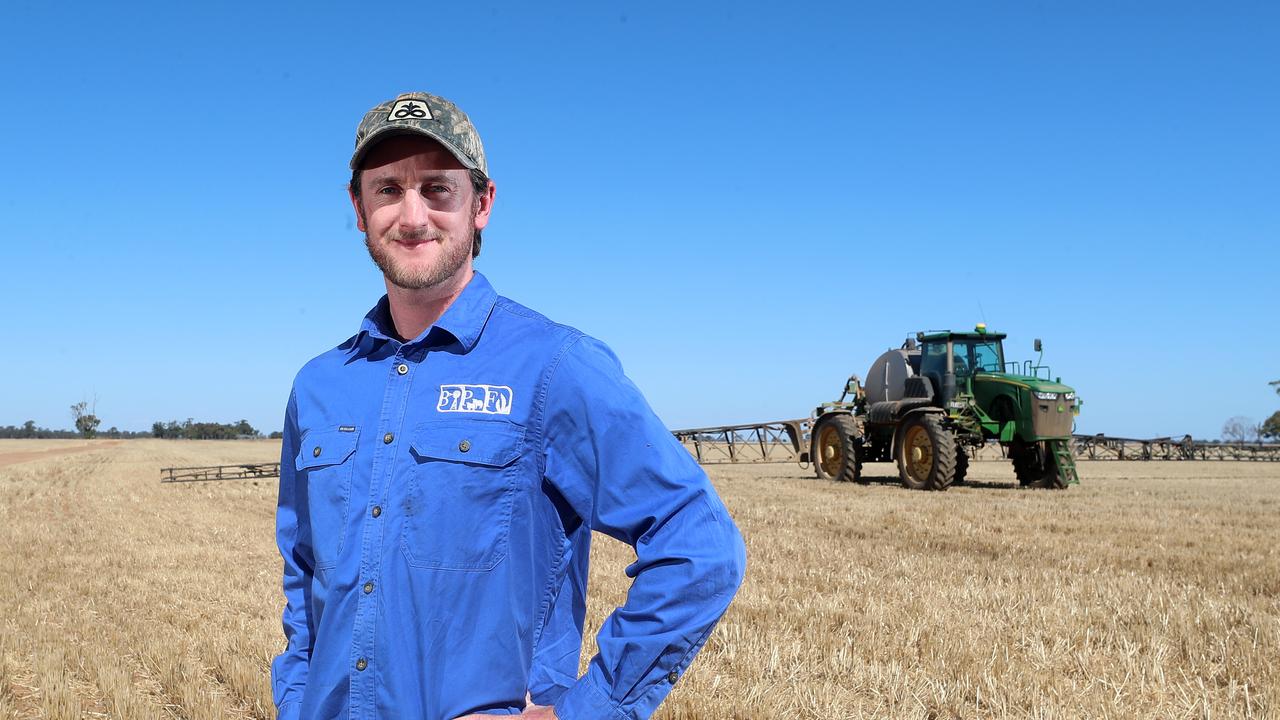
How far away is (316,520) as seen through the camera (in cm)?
202

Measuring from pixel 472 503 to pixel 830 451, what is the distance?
20.5 m

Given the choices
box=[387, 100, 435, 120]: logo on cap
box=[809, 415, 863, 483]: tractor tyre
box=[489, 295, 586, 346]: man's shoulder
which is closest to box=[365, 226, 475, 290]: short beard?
box=[489, 295, 586, 346]: man's shoulder

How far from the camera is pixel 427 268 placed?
6.73ft

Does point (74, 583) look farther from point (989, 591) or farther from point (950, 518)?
point (950, 518)

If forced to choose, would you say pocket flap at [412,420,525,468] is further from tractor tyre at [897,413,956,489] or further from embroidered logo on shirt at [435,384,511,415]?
tractor tyre at [897,413,956,489]

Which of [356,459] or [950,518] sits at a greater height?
[356,459]

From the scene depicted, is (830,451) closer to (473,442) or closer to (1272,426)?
(473,442)

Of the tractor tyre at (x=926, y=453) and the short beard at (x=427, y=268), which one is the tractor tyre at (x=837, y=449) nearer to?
the tractor tyre at (x=926, y=453)

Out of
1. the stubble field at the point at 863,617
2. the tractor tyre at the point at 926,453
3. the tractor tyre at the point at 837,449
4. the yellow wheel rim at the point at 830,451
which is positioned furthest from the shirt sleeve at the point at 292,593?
the yellow wheel rim at the point at 830,451

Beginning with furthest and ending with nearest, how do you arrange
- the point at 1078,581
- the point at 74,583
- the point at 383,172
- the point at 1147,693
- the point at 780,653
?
the point at 74,583, the point at 1078,581, the point at 780,653, the point at 1147,693, the point at 383,172

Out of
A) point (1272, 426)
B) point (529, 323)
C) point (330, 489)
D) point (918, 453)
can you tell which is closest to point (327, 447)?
point (330, 489)

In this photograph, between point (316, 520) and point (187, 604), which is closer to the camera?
point (316, 520)

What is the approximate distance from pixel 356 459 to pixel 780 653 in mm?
3887

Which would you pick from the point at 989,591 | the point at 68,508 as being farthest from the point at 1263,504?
the point at 68,508
